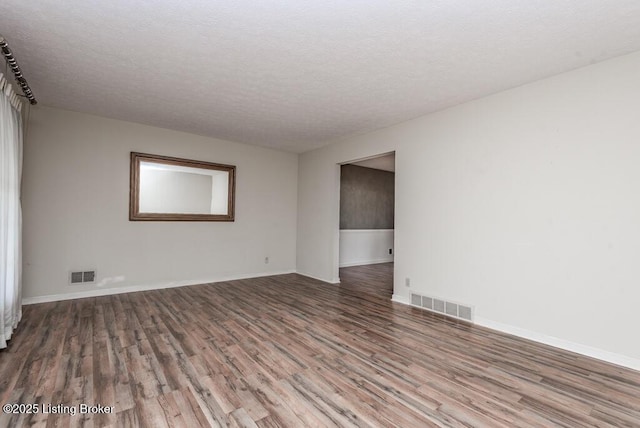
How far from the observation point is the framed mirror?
457 centimetres

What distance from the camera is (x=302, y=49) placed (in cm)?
248

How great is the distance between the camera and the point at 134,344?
2637 mm

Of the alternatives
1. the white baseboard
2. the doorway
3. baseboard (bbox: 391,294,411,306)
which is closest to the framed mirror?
the doorway

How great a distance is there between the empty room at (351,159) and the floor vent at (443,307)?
4 cm

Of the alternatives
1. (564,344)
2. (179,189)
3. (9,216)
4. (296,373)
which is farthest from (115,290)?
(564,344)

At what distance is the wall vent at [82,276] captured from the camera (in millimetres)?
4051

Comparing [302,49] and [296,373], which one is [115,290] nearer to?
[296,373]

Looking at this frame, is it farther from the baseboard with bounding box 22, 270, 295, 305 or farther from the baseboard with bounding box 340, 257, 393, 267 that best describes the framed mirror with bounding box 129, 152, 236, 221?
the baseboard with bounding box 340, 257, 393, 267

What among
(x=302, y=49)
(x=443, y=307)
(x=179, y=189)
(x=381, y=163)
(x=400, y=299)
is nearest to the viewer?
(x=302, y=49)

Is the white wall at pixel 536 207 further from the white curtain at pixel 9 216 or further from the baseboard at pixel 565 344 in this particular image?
the white curtain at pixel 9 216

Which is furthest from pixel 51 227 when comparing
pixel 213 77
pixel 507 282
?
pixel 507 282

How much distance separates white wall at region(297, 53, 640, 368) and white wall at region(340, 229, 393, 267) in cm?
312

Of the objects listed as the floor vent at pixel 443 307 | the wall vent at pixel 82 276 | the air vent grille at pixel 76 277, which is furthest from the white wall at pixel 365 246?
the air vent grille at pixel 76 277

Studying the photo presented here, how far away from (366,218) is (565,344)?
534cm
